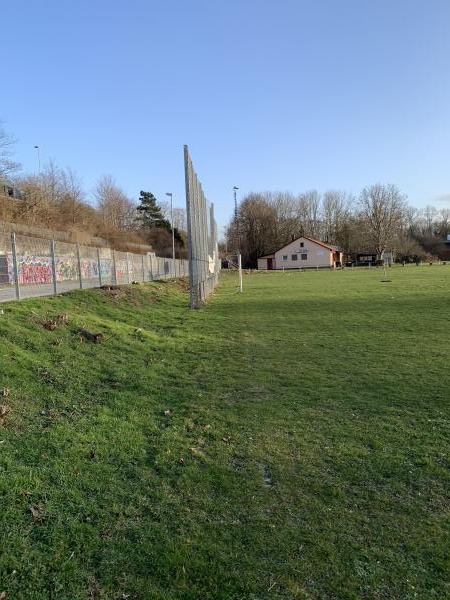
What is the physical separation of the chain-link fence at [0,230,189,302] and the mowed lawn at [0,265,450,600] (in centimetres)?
361

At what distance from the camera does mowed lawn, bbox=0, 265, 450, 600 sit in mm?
3217

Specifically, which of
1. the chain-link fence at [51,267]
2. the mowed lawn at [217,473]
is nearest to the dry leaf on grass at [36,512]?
the mowed lawn at [217,473]

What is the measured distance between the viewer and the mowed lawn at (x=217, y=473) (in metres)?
3.22

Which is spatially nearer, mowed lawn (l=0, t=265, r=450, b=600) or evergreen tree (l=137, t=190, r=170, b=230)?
mowed lawn (l=0, t=265, r=450, b=600)

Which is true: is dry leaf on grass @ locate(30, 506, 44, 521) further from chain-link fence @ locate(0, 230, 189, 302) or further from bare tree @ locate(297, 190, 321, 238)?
bare tree @ locate(297, 190, 321, 238)

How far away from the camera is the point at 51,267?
50.6 ft

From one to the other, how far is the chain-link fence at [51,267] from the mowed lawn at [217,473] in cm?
361

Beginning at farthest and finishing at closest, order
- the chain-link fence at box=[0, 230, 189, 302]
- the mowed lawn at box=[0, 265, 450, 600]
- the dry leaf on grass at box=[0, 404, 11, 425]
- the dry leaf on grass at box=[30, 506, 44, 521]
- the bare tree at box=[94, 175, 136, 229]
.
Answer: the bare tree at box=[94, 175, 136, 229] → the chain-link fence at box=[0, 230, 189, 302] → the dry leaf on grass at box=[0, 404, 11, 425] → the dry leaf on grass at box=[30, 506, 44, 521] → the mowed lawn at box=[0, 265, 450, 600]

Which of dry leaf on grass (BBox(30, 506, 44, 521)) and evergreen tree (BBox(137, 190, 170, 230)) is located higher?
evergreen tree (BBox(137, 190, 170, 230))

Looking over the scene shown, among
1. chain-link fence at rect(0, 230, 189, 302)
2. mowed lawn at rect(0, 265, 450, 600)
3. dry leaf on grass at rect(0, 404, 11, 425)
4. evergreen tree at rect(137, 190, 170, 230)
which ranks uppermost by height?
evergreen tree at rect(137, 190, 170, 230)

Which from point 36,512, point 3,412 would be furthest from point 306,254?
point 36,512

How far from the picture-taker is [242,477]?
4680 millimetres

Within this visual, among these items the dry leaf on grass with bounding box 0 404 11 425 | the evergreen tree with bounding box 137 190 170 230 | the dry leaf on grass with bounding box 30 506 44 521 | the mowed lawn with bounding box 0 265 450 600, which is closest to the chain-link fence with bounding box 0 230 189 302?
the mowed lawn with bounding box 0 265 450 600

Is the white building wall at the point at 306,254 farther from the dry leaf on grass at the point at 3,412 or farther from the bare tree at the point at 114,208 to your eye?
the dry leaf on grass at the point at 3,412
